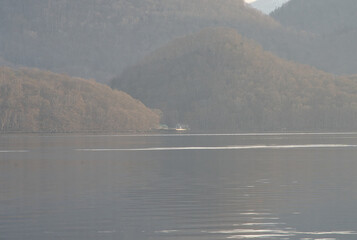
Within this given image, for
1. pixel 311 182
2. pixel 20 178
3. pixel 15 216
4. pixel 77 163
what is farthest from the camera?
pixel 77 163

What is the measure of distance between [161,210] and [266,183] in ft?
46.8

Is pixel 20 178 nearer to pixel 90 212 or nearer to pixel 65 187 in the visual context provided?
pixel 65 187

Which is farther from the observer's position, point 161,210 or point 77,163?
point 77,163

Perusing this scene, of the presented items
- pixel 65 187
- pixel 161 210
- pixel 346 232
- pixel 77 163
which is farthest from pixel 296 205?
pixel 77 163

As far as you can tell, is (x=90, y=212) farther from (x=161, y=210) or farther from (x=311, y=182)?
(x=311, y=182)

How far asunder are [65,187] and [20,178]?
7574 mm

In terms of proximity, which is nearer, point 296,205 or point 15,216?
point 15,216

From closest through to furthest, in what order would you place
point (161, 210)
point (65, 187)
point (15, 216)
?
point (15, 216) → point (161, 210) → point (65, 187)

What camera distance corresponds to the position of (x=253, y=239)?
85.5ft

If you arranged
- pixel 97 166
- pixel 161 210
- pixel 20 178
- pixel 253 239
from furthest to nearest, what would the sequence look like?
1. pixel 97 166
2. pixel 20 178
3. pixel 161 210
4. pixel 253 239

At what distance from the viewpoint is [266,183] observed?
46.5 m

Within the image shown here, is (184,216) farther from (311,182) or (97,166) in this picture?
(97,166)

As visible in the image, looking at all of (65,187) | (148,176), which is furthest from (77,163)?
(65,187)

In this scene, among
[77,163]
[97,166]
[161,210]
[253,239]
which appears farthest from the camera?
[77,163]
